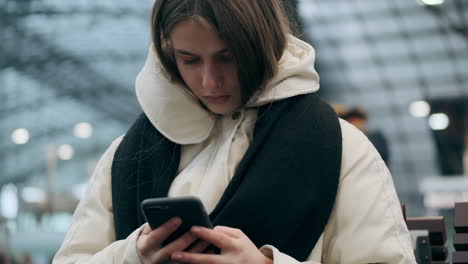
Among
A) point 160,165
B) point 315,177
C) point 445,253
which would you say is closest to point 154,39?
point 160,165

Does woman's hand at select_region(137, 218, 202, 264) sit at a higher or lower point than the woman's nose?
lower

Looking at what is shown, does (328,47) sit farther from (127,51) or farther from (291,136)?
(291,136)

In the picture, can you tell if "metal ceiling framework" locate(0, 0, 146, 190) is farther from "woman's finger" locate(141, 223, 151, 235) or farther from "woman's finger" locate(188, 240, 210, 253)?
"woman's finger" locate(188, 240, 210, 253)

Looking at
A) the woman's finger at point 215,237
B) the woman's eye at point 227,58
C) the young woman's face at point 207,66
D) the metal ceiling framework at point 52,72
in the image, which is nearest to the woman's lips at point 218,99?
the young woman's face at point 207,66

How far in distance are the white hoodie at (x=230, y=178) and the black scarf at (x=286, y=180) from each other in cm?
5

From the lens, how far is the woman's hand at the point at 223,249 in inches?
82.2

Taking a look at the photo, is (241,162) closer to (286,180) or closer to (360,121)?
(286,180)

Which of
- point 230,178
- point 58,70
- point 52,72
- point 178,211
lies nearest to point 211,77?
point 230,178

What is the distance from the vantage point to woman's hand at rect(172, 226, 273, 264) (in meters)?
2.09

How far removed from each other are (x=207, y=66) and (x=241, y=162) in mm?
276

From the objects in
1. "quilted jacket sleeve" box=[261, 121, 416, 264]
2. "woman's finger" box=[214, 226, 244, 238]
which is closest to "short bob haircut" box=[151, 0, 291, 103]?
"quilted jacket sleeve" box=[261, 121, 416, 264]

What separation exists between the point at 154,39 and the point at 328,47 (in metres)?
34.9

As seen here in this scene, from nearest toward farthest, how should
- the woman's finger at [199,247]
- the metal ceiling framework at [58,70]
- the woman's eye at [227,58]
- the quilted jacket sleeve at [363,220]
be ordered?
the woman's finger at [199,247], the quilted jacket sleeve at [363,220], the woman's eye at [227,58], the metal ceiling framework at [58,70]

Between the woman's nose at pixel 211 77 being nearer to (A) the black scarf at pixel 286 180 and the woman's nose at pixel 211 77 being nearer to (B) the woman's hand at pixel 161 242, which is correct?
(A) the black scarf at pixel 286 180
